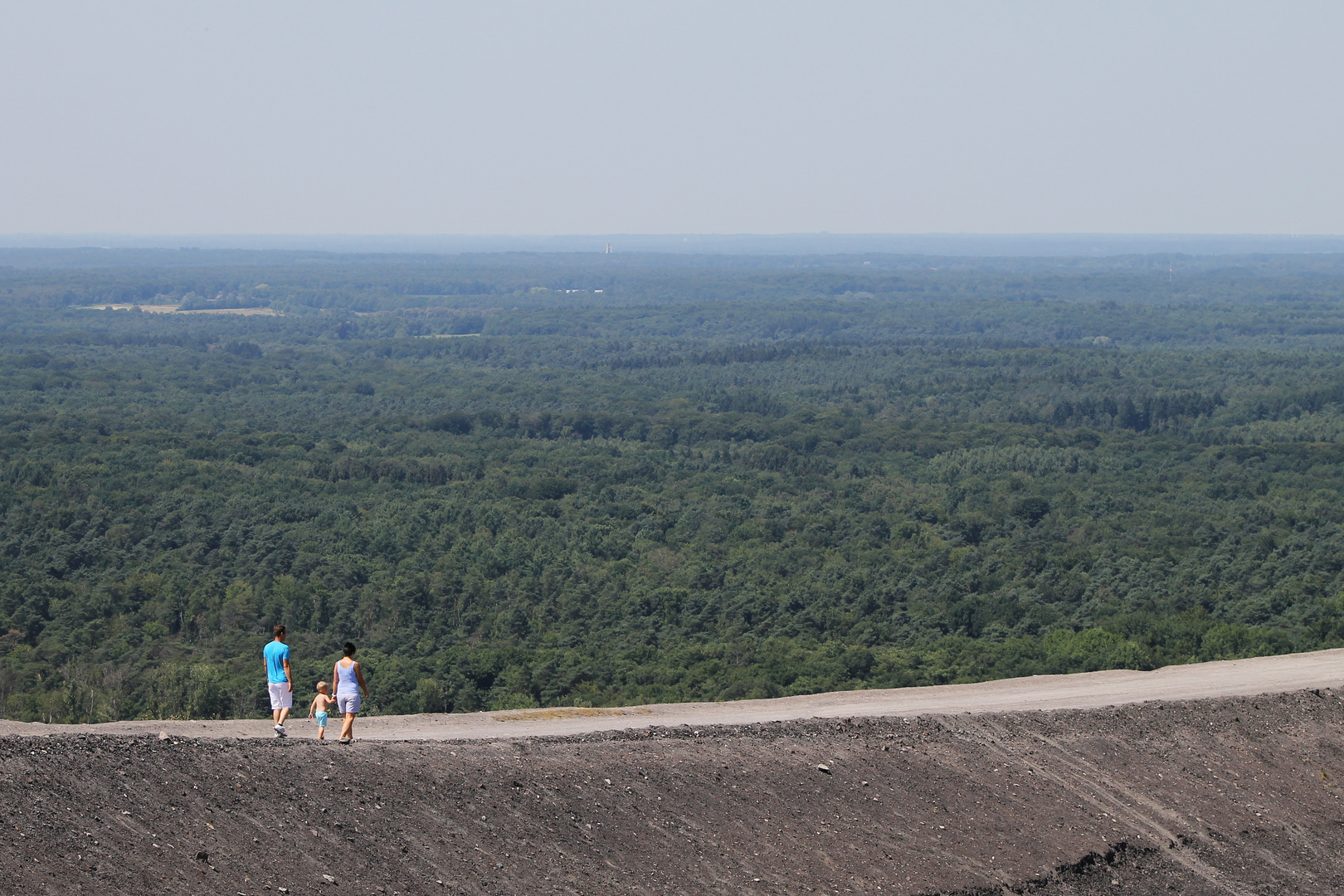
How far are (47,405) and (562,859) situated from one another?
141666mm

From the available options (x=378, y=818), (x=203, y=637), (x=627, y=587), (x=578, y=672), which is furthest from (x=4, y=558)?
(x=378, y=818)

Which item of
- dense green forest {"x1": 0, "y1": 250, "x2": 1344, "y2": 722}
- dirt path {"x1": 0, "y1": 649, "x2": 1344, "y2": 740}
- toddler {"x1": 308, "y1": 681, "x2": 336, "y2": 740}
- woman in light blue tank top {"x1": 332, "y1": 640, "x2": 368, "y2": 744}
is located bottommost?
dense green forest {"x1": 0, "y1": 250, "x2": 1344, "y2": 722}

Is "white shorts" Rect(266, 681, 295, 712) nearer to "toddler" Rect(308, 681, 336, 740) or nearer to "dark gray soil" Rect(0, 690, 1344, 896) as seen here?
"toddler" Rect(308, 681, 336, 740)

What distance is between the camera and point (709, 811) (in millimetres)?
19875

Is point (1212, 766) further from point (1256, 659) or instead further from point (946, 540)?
point (946, 540)

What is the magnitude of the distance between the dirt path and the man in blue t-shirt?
1.59 metres

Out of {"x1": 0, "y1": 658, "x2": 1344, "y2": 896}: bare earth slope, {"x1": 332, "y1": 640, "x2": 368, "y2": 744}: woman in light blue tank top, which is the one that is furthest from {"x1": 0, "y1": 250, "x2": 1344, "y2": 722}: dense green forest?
{"x1": 332, "y1": 640, "x2": 368, "y2": 744}: woman in light blue tank top

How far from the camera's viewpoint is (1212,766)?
958 inches

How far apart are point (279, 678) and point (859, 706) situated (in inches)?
544

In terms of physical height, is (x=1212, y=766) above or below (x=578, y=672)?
above

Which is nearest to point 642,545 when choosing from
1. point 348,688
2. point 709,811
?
point 709,811

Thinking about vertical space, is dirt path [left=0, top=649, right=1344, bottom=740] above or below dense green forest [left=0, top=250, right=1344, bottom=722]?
above

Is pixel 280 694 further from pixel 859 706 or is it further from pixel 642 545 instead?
pixel 642 545

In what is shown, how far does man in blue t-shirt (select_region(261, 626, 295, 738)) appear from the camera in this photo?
63.6 ft
